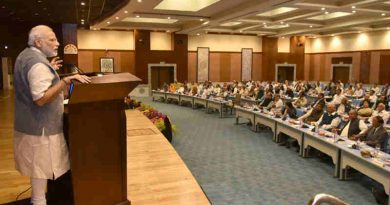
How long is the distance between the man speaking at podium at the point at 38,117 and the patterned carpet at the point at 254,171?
3.48 m

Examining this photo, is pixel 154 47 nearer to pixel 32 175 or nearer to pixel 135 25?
pixel 135 25

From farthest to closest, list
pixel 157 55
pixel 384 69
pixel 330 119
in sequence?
pixel 157 55 → pixel 384 69 → pixel 330 119

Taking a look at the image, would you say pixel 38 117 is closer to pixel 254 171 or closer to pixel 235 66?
pixel 254 171

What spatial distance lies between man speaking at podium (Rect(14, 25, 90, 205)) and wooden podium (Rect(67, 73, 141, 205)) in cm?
10

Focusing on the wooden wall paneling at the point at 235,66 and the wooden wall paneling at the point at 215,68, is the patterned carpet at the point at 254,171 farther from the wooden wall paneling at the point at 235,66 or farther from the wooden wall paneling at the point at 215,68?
the wooden wall paneling at the point at 235,66

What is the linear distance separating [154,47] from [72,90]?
20449 mm

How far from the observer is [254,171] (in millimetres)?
6773

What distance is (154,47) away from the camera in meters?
22.1

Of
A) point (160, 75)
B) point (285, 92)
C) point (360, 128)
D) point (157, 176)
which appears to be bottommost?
point (157, 176)

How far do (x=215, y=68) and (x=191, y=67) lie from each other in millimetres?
1791

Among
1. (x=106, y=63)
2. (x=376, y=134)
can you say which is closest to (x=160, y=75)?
(x=106, y=63)

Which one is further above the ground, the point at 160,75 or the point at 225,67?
the point at 225,67

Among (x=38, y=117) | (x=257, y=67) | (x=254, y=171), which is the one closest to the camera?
(x=38, y=117)

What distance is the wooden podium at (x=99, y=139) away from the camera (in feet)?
7.31
